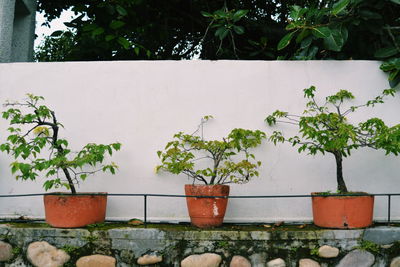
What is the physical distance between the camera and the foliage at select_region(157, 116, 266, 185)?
294 cm

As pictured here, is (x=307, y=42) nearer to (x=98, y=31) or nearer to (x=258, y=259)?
(x=258, y=259)

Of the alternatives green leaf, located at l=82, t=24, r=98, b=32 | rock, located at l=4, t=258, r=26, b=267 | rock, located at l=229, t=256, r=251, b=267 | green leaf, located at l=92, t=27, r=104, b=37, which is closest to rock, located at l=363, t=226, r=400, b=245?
rock, located at l=229, t=256, r=251, b=267

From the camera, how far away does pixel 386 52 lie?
3.35 meters

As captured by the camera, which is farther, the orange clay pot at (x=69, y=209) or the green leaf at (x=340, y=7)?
the green leaf at (x=340, y=7)

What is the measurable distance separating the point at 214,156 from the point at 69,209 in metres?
1.05

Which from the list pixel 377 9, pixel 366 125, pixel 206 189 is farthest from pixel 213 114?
pixel 377 9

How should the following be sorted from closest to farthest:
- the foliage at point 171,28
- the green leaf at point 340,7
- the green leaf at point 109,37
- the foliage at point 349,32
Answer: the green leaf at point 340,7 < the foliage at point 349,32 < the green leaf at point 109,37 < the foliage at point 171,28

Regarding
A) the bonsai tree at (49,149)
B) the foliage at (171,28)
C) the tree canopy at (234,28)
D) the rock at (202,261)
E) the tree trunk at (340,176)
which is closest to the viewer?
the rock at (202,261)

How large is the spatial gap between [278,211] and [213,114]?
0.88m

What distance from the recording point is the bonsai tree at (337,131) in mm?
2750

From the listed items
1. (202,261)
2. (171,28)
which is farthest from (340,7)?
(171,28)

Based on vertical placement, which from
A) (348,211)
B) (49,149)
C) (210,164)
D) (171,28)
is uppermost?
(171,28)

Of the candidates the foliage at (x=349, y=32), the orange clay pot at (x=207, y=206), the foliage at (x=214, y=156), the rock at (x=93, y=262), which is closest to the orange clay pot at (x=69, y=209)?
the rock at (x=93, y=262)

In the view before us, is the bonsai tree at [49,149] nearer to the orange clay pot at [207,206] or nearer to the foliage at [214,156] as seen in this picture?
the foliage at [214,156]
